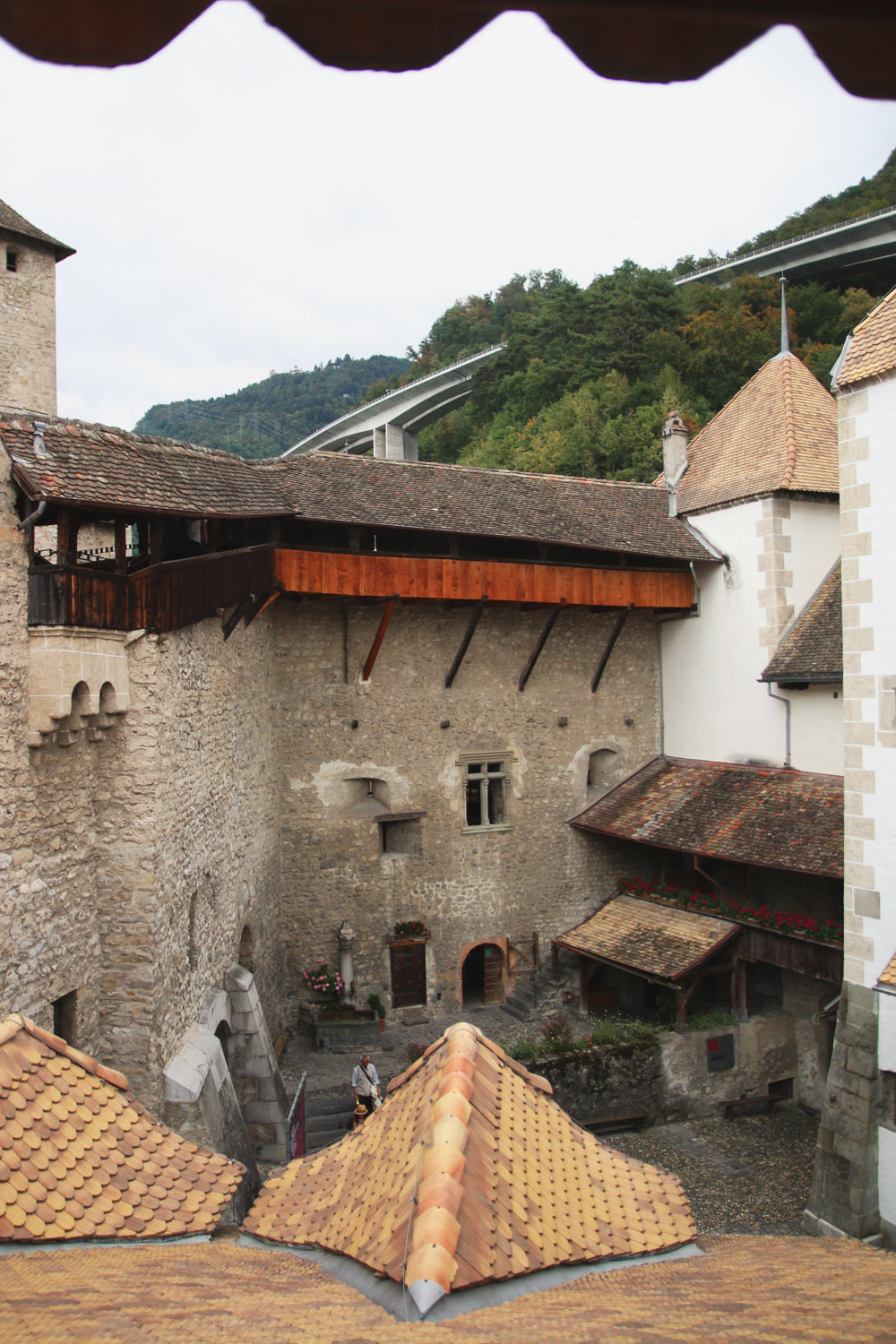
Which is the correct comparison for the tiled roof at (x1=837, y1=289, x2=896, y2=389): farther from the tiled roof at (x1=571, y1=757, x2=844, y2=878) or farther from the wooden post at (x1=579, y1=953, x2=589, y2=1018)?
the wooden post at (x1=579, y1=953, x2=589, y2=1018)

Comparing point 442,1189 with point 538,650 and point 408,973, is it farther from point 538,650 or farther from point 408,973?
point 538,650

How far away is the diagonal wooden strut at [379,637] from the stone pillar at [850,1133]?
6532mm

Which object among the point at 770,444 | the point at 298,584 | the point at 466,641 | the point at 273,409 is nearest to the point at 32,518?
the point at 298,584

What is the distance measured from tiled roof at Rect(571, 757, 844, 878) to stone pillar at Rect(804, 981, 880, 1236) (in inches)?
87.2

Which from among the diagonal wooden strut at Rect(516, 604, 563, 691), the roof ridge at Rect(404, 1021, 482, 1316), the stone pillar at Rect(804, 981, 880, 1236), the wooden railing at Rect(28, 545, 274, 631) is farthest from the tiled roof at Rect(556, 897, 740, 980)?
the wooden railing at Rect(28, 545, 274, 631)

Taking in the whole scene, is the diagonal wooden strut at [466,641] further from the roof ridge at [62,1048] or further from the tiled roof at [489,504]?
the roof ridge at [62,1048]

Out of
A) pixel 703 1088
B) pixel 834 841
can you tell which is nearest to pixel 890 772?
pixel 834 841

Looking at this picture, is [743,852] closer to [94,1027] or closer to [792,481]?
[792,481]

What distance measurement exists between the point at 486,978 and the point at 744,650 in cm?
602

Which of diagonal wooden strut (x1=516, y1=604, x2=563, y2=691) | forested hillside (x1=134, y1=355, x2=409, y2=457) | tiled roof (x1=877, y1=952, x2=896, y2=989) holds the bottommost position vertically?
tiled roof (x1=877, y1=952, x2=896, y2=989)

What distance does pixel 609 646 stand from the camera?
13.6 metres

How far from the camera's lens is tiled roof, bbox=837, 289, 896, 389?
7.84 meters

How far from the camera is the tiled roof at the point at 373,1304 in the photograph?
254 cm

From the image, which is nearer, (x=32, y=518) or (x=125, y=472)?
(x=32, y=518)
